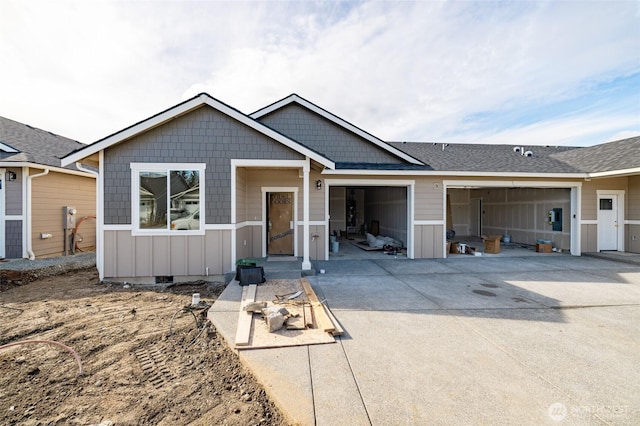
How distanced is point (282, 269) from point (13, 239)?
28.6 ft

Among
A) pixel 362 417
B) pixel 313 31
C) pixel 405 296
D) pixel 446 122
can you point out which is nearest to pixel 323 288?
pixel 405 296

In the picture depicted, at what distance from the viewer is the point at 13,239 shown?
8914 mm

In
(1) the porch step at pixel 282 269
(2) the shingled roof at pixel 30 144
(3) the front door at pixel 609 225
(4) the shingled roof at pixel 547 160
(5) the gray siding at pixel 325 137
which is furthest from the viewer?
(3) the front door at pixel 609 225

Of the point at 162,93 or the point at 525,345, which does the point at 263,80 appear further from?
the point at 525,345

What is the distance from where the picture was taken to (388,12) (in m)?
7.99

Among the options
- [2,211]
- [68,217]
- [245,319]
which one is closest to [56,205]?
[68,217]

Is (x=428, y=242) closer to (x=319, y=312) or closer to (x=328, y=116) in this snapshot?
(x=328, y=116)

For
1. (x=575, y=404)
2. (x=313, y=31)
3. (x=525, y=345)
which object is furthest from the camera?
(x=313, y=31)

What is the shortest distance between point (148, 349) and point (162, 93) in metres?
9.76

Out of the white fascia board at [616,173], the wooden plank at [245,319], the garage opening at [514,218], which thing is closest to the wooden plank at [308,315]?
the wooden plank at [245,319]

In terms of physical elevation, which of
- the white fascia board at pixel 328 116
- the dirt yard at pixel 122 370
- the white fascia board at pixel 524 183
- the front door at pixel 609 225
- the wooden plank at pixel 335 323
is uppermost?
the white fascia board at pixel 328 116

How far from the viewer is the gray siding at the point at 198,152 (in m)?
6.73

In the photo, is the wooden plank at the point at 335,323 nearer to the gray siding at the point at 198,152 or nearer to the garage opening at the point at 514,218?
the gray siding at the point at 198,152

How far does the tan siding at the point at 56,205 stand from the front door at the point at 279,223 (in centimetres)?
741
